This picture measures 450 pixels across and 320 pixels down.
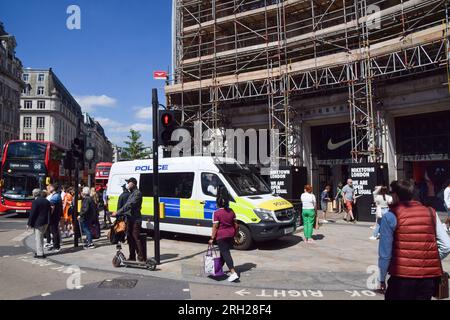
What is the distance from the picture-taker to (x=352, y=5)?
19.2 m

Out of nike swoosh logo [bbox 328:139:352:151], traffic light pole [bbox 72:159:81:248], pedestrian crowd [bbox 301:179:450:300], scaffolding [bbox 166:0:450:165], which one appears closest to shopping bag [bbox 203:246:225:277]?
pedestrian crowd [bbox 301:179:450:300]

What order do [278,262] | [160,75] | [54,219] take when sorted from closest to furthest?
[278,262] → [54,219] → [160,75]

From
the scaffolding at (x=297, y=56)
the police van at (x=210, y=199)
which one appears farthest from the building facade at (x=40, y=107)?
the police van at (x=210, y=199)

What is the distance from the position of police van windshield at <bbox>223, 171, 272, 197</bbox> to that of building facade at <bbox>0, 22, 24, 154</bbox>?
55.2 meters

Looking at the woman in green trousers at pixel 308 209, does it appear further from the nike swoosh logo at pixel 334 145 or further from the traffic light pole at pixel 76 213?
the nike swoosh logo at pixel 334 145

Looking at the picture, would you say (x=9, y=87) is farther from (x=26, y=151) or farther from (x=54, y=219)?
(x=54, y=219)

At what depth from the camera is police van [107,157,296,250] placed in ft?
30.7

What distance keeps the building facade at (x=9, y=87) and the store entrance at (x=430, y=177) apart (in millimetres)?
55639

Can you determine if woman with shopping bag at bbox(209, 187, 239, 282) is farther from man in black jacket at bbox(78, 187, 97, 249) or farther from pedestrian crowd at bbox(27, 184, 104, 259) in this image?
man in black jacket at bbox(78, 187, 97, 249)

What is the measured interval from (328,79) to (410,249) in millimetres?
17676

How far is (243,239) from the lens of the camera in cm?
952

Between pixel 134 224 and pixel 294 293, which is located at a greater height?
pixel 134 224

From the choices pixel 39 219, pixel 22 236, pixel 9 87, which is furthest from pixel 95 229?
pixel 9 87
